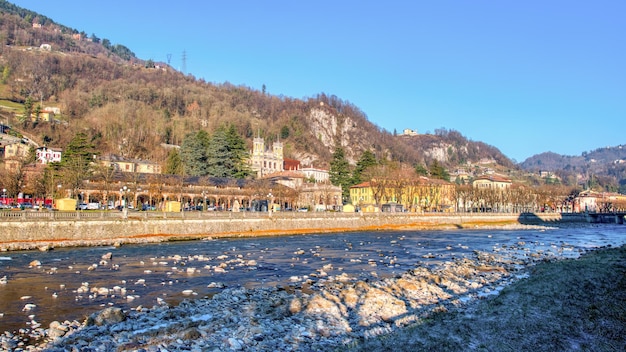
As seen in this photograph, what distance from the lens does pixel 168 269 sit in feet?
89.2

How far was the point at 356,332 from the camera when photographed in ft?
48.4

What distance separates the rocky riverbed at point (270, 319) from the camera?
13.5 m

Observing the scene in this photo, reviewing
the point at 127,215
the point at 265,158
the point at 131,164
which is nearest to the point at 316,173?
the point at 265,158

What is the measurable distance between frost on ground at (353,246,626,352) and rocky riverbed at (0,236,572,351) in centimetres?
98

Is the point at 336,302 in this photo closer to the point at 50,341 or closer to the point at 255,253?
the point at 50,341

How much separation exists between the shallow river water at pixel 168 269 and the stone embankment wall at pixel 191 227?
109 inches

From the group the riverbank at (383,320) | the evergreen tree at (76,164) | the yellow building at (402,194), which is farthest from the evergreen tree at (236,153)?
the riverbank at (383,320)

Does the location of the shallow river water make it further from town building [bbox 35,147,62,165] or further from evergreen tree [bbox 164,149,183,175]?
town building [bbox 35,147,62,165]

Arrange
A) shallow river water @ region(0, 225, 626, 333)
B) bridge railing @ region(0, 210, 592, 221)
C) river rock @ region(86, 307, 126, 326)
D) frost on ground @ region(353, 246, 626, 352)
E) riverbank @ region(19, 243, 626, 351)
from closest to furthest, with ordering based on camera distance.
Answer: frost on ground @ region(353, 246, 626, 352) < riverbank @ region(19, 243, 626, 351) < river rock @ region(86, 307, 126, 326) < shallow river water @ region(0, 225, 626, 333) < bridge railing @ region(0, 210, 592, 221)

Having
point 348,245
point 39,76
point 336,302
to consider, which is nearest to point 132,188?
point 348,245

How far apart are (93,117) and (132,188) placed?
90567mm

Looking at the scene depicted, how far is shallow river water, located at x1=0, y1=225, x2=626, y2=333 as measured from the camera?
729 inches

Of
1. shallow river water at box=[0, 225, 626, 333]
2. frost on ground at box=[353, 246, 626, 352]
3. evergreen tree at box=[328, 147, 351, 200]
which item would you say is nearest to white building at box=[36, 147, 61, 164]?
evergreen tree at box=[328, 147, 351, 200]

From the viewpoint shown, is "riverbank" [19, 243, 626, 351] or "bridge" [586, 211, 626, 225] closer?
"riverbank" [19, 243, 626, 351]
